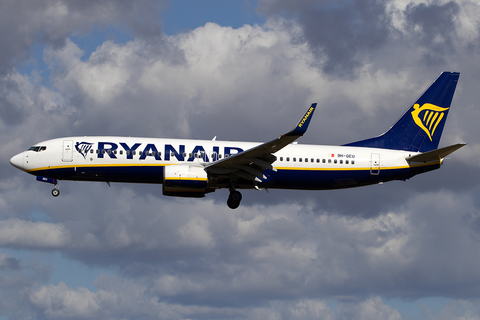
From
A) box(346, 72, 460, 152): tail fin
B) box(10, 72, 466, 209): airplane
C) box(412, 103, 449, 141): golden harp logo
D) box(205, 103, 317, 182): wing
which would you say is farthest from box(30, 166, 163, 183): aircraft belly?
box(412, 103, 449, 141): golden harp logo

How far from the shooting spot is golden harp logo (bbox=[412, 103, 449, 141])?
48.6 metres

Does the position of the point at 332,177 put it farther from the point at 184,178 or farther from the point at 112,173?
the point at 112,173

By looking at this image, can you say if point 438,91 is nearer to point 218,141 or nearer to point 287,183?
point 287,183

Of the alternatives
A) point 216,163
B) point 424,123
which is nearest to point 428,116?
Result: point 424,123

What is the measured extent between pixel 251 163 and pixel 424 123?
17.6m

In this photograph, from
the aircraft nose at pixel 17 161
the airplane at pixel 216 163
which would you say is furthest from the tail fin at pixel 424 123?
the aircraft nose at pixel 17 161

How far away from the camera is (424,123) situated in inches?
1919

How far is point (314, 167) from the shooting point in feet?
141

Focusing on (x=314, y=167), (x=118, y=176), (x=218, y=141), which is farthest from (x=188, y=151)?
(x=314, y=167)

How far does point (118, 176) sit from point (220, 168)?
7379 millimetres

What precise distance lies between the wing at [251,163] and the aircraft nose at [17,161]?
13.7 meters

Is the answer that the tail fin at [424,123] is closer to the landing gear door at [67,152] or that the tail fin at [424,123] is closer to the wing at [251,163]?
the wing at [251,163]

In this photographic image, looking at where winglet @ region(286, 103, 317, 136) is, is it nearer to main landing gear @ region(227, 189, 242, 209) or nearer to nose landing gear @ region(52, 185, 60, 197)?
main landing gear @ region(227, 189, 242, 209)

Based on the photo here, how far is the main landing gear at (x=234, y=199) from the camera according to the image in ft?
140
